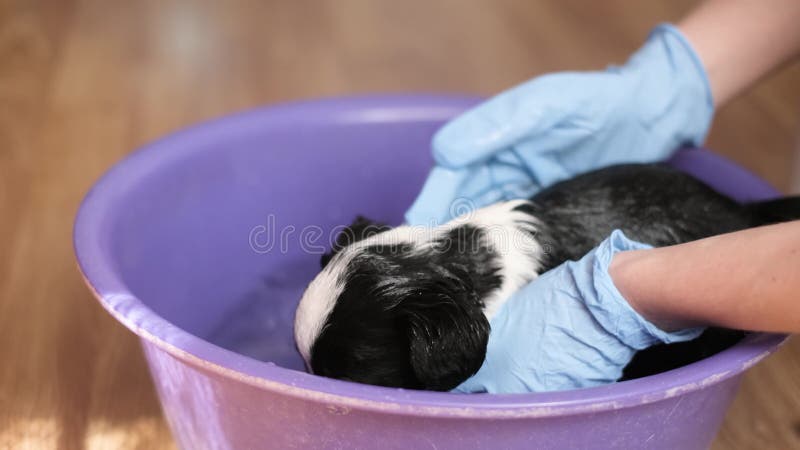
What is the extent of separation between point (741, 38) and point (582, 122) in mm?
310

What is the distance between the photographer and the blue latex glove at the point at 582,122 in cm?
158

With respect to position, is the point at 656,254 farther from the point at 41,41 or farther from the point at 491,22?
the point at 41,41

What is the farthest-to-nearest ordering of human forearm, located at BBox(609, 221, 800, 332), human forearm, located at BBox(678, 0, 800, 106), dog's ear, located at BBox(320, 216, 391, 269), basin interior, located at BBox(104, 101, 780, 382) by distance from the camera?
1. basin interior, located at BBox(104, 101, 780, 382)
2. human forearm, located at BBox(678, 0, 800, 106)
3. dog's ear, located at BBox(320, 216, 391, 269)
4. human forearm, located at BBox(609, 221, 800, 332)

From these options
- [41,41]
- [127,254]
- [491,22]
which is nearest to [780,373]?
[127,254]

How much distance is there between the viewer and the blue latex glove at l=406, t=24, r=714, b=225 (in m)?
1.58

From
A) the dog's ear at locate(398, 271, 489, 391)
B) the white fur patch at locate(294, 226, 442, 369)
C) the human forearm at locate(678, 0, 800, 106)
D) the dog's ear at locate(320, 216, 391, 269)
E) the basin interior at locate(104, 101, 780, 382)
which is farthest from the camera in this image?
the basin interior at locate(104, 101, 780, 382)

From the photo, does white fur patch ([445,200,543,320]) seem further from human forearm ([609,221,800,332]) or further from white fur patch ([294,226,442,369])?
human forearm ([609,221,800,332])

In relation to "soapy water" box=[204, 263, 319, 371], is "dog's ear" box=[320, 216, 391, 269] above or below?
above

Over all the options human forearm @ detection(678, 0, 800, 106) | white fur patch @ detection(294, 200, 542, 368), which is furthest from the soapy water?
human forearm @ detection(678, 0, 800, 106)

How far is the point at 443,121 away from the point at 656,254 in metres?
0.81

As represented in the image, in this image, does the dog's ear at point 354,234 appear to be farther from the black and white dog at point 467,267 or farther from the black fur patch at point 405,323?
the black fur patch at point 405,323

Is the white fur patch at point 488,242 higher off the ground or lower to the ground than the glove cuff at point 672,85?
lower

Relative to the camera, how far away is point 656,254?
3.56ft

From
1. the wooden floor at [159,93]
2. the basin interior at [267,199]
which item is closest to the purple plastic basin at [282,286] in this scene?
the basin interior at [267,199]
